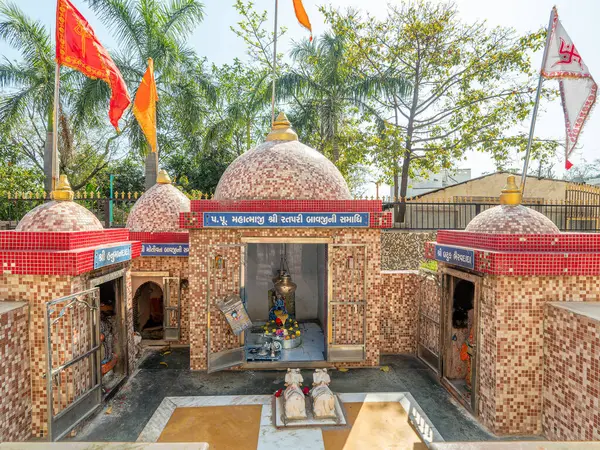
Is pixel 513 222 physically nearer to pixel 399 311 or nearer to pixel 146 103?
pixel 399 311

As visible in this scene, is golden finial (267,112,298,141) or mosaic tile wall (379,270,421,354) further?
golden finial (267,112,298,141)

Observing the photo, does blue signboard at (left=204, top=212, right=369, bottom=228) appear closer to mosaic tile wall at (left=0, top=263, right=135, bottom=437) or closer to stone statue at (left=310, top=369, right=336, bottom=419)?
mosaic tile wall at (left=0, top=263, right=135, bottom=437)

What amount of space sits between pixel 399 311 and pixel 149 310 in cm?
718

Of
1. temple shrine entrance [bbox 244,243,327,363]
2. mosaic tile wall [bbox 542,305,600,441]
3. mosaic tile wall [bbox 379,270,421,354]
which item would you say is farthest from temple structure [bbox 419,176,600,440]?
temple shrine entrance [bbox 244,243,327,363]

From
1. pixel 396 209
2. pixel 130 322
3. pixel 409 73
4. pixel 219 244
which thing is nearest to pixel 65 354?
pixel 130 322

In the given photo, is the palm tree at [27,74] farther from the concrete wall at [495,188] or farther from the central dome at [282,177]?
the concrete wall at [495,188]

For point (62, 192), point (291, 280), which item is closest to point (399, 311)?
point (291, 280)

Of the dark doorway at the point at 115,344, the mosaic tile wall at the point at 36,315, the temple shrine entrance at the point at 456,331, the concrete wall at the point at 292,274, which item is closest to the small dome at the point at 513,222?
the temple shrine entrance at the point at 456,331

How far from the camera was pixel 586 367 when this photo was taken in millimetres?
5086

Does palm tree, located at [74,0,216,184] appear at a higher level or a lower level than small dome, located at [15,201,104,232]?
higher

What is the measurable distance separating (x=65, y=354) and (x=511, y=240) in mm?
7531

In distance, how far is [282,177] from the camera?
8.84 metres

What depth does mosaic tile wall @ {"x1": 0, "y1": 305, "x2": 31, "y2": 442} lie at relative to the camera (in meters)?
5.32

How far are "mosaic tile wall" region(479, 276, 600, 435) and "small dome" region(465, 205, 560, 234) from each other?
927 mm
